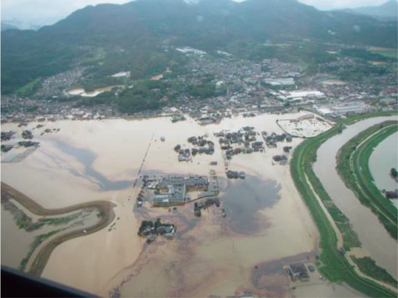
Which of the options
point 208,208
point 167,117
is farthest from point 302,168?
point 167,117

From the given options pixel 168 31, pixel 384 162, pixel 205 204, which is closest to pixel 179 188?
pixel 205 204

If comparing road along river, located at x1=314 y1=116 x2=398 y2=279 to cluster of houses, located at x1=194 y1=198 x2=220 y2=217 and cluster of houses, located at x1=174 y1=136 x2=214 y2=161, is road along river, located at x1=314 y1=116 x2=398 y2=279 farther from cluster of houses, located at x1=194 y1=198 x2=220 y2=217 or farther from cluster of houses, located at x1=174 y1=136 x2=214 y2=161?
cluster of houses, located at x1=174 y1=136 x2=214 y2=161

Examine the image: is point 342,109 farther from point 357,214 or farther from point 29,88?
point 29,88

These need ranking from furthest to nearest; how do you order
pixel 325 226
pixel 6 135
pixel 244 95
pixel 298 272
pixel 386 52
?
pixel 386 52
pixel 244 95
pixel 6 135
pixel 325 226
pixel 298 272

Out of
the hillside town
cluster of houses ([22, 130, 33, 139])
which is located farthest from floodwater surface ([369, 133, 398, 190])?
cluster of houses ([22, 130, 33, 139])

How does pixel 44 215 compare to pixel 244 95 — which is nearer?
pixel 44 215
